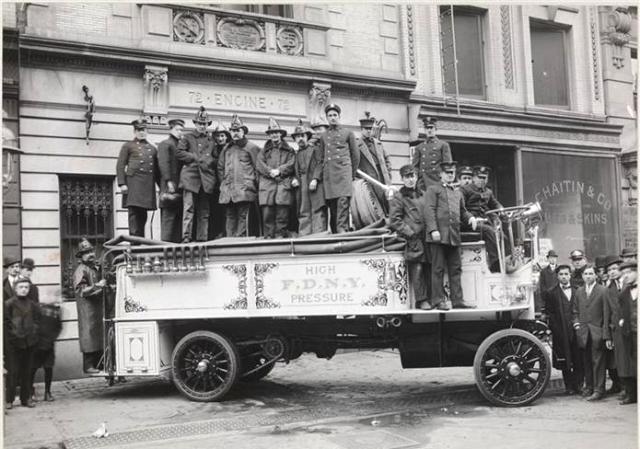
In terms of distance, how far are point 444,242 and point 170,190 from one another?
13.4 ft

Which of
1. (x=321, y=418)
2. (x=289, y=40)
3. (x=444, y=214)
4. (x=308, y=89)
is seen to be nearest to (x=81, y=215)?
(x=308, y=89)

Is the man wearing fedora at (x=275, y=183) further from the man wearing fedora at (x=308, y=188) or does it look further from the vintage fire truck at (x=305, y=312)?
the vintage fire truck at (x=305, y=312)

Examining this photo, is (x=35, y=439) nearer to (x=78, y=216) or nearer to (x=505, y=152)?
(x=78, y=216)

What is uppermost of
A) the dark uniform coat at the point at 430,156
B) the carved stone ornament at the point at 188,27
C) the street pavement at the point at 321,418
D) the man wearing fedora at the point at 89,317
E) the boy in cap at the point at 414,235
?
the carved stone ornament at the point at 188,27

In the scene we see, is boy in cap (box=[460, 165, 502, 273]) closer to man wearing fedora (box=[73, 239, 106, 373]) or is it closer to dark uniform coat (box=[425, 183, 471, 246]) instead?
dark uniform coat (box=[425, 183, 471, 246])

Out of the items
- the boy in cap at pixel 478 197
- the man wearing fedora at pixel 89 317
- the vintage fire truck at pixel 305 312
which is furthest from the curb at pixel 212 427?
the boy in cap at pixel 478 197

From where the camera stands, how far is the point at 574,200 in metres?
17.2

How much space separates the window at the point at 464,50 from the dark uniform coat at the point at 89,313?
32.5 feet

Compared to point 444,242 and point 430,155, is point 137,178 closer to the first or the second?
point 444,242

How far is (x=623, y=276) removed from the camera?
8281mm

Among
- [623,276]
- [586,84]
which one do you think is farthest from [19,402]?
[586,84]

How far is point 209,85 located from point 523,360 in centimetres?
810

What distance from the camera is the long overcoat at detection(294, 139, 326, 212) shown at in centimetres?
927

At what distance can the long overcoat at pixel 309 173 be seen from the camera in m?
9.27
